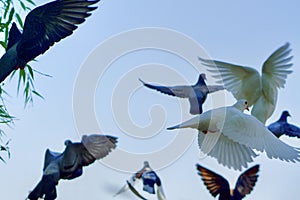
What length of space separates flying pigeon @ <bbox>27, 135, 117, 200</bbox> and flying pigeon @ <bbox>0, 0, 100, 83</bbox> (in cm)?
38

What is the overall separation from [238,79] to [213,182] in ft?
1.91

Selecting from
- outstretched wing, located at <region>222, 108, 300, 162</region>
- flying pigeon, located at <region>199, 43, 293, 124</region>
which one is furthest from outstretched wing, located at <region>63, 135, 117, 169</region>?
flying pigeon, located at <region>199, 43, 293, 124</region>

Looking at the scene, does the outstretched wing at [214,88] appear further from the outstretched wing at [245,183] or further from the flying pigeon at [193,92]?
the outstretched wing at [245,183]

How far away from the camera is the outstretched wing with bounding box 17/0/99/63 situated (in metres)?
2.22

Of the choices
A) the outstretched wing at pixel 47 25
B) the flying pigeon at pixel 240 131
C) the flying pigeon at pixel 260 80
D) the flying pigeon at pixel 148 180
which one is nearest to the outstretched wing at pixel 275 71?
the flying pigeon at pixel 260 80

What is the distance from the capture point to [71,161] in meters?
2.41

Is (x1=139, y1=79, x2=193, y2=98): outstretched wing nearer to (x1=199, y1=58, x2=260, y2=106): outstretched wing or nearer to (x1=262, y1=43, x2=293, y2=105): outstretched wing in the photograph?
(x1=199, y1=58, x2=260, y2=106): outstretched wing

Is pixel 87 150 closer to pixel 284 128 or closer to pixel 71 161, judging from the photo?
pixel 71 161

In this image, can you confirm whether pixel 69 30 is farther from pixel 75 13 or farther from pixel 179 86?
pixel 179 86

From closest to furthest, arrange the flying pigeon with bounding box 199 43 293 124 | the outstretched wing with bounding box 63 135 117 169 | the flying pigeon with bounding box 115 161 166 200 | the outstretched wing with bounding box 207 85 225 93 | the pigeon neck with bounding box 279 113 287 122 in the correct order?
the outstretched wing with bounding box 63 135 117 169 → the flying pigeon with bounding box 115 161 166 200 → the outstretched wing with bounding box 207 85 225 93 → the flying pigeon with bounding box 199 43 293 124 → the pigeon neck with bounding box 279 113 287 122

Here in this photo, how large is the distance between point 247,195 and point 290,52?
31.7 inches

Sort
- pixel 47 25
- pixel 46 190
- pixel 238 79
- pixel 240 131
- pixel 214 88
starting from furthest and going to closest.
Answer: pixel 238 79, pixel 214 88, pixel 240 131, pixel 46 190, pixel 47 25

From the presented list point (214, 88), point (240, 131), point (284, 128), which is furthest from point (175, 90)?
point (284, 128)

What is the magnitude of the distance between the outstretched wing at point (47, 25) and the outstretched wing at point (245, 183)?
4.76 feet
